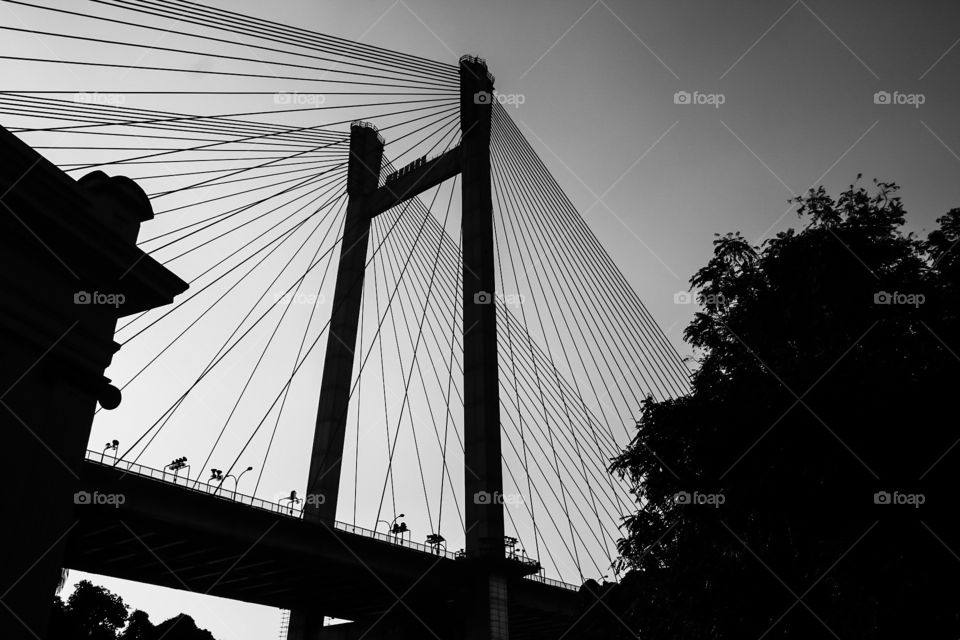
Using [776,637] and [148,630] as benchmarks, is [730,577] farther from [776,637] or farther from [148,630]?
[148,630]

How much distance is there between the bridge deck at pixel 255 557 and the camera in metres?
28.1

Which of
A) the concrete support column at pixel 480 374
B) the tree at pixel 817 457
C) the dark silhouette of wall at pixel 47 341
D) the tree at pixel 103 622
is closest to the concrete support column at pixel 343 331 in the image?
the concrete support column at pixel 480 374

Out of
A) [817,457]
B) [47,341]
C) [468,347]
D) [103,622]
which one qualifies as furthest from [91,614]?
[817,457]

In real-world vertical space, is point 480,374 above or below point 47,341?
above

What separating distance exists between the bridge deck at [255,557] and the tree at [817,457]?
14.1 meters

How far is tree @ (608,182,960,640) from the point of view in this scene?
40.9 ft

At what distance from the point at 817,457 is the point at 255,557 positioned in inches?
1047

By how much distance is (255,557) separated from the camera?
3331cm

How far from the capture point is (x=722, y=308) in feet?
54.7

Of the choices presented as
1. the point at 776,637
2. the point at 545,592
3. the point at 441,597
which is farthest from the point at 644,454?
the point at 545,592

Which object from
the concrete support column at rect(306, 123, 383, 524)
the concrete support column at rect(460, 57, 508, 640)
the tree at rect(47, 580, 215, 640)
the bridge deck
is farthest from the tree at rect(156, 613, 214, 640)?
the concrete support column at rect(460, 57, 508, 640)

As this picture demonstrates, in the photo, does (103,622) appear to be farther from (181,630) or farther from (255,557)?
(255,557)

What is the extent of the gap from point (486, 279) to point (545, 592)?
17899mm

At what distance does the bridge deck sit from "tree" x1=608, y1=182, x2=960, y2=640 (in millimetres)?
14145
